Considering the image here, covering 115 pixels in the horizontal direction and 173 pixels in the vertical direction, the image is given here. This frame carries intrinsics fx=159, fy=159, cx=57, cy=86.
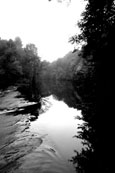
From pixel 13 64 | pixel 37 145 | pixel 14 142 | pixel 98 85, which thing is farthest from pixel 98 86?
pixel 13 64

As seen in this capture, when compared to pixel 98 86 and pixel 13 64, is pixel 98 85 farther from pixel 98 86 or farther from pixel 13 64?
pixel 13 64

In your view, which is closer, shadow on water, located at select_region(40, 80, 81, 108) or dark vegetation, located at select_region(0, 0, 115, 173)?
dark vegetation, located at select_region(0, 0, 115, 173)

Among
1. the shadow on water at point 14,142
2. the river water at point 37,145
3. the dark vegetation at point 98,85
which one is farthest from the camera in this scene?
the shadow on water at point 14,142

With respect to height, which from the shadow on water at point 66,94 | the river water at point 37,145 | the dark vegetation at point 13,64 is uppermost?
the dark vegetation at point 13,64

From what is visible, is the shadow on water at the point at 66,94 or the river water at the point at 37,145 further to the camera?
the shadow on water at the point at 66,94

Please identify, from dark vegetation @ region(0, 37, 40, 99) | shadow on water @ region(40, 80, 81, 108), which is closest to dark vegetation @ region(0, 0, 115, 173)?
shadow on water @ region(40, 80, 81, 108)

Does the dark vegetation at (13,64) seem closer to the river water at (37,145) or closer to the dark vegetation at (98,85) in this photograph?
the river water at (37,145)

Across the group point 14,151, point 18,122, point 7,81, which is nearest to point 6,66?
point 7,81

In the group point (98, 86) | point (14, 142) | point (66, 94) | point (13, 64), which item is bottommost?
point (14, 142)

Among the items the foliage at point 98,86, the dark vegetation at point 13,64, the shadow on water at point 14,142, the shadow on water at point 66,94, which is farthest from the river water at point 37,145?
the dark vegetation at point 13,64

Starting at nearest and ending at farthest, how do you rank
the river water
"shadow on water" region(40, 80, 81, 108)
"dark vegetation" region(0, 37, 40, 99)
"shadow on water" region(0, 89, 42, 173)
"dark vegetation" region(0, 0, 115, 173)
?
"dark vegetation" region(0, 0, 115, 173) < the river water < "shadow on water" region(0, 89, 42, 173) < "shadow on water" region(40, 80, 81, 108) < "dark vegetation" region(0, 37, 40, 99)

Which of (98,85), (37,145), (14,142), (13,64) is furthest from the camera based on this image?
(13,64)

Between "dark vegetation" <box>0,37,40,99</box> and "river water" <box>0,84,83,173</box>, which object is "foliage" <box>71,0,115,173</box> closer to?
"river water" <box>0,84,83,173</box>

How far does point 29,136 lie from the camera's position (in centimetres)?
770
